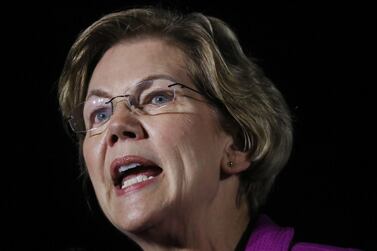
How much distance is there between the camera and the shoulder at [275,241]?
69.1 inches

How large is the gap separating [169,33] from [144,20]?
130 millimetres

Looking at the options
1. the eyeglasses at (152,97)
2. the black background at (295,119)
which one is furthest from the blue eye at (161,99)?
the black background at (295,119)

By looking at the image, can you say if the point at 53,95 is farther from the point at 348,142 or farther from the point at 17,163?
the point at 348,142

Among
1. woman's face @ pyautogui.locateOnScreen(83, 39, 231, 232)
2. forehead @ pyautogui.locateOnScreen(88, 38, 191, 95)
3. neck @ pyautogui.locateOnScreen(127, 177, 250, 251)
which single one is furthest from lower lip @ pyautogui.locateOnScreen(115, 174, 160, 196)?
forehead @ pyautogui.locateOnScreen(88, 38, 191, 95)

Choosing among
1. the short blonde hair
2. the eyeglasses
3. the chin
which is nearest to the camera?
the chin

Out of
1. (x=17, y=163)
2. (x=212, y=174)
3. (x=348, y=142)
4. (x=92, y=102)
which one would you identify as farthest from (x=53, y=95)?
(x=348, y=142)

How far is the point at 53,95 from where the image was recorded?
2639 millimetres

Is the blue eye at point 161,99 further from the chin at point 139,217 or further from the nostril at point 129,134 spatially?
the chin at point 139,217

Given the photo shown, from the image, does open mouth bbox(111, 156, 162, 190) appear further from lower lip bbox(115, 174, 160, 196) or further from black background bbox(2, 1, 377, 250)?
black background bbox(2, 1, 377, 250)

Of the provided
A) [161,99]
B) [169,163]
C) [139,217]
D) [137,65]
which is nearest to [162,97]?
[161,99]

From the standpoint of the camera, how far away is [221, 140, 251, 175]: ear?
6.30 feet

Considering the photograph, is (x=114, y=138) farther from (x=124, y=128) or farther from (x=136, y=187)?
(x=136, y=187)

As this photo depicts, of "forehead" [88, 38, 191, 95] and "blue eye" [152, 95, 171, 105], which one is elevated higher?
"forehead" [88, 38, 191, 95]

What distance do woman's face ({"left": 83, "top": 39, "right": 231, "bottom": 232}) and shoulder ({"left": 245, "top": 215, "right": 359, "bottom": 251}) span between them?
0.62ft
